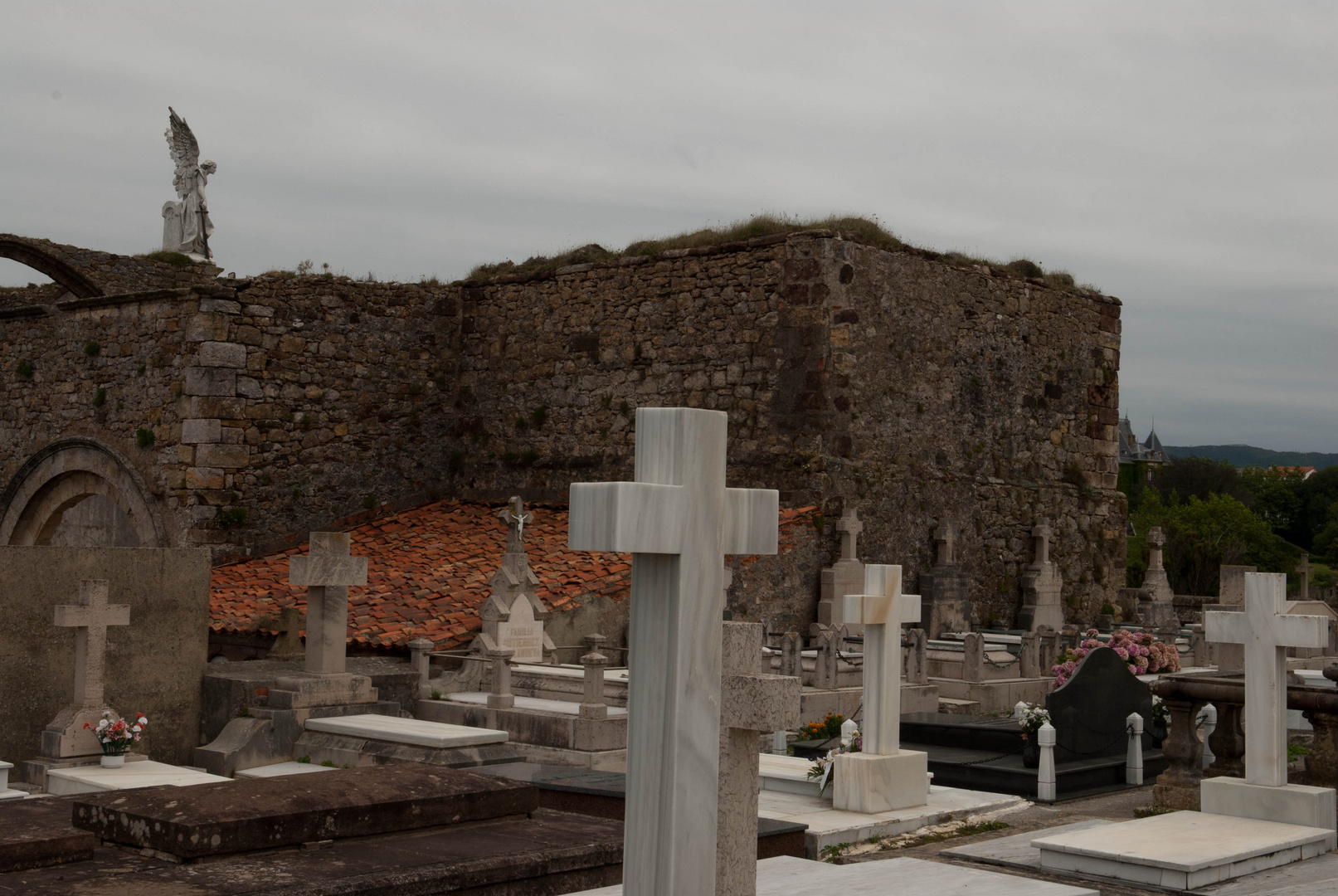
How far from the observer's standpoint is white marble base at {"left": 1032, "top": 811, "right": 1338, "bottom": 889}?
669 cm

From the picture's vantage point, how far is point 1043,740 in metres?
9.80

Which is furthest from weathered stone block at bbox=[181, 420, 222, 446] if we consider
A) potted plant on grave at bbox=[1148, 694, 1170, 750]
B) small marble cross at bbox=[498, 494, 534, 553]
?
potted plant on grave at bbox=[1148, 694, 1170, 750]

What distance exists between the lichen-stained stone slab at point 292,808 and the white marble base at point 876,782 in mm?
2335

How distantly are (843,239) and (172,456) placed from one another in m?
9.20

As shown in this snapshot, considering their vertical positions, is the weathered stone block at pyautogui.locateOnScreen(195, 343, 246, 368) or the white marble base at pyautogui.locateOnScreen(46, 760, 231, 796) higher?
the weathered stone block at pyautogui.locateOnScreen(195, 343, 246, 368)

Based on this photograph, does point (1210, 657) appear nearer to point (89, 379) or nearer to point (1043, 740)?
point (1043, 740)

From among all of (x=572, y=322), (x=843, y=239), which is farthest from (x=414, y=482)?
(x=843, y=239)

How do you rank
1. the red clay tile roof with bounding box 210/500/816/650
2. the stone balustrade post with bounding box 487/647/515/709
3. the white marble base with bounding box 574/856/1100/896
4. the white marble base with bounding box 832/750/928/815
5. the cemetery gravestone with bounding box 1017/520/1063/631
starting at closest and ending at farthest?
the white marble base with bounding box 574/856/1100/896 → the white marble base with bounding box 832/750/928/815 → the stone balustrade post with bounding box 487/647/515/709 → the red clay tile roof with bounding box 210/500/816/650 → the cemetery gravestone with bounding box 1017/520/1063/631

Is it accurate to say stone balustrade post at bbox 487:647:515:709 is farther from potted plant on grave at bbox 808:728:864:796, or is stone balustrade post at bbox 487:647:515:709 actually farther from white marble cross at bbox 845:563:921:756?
white marble cross at bbox 845:563:921:756

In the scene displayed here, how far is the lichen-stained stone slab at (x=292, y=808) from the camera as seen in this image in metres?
6.01

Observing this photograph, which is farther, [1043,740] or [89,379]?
[89,379]

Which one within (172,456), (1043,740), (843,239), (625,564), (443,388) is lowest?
(1043,740)

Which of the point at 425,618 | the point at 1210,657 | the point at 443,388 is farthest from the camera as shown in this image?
the point at 443,388

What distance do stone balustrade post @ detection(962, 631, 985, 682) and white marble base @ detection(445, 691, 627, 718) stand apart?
13.6 ft
